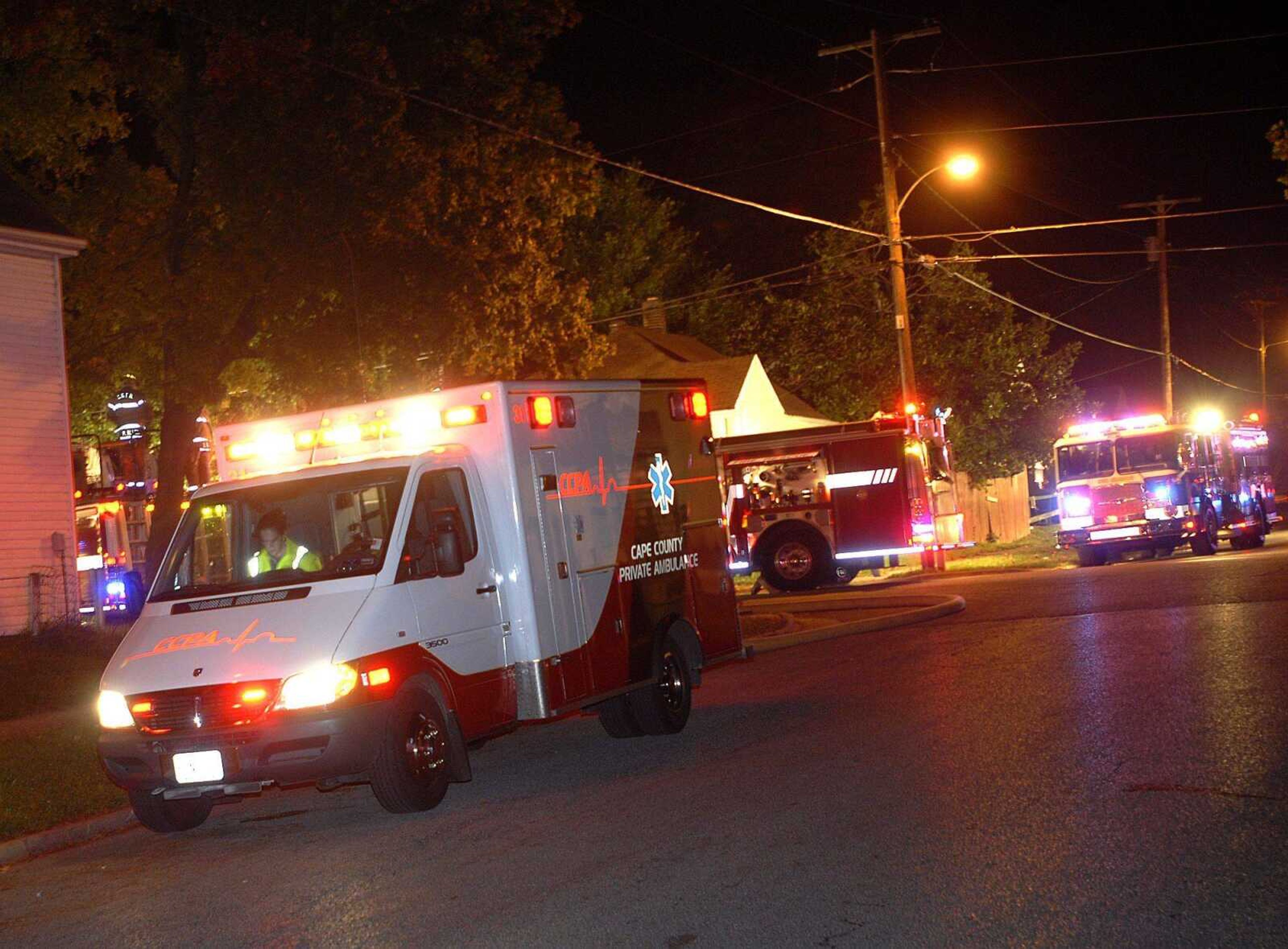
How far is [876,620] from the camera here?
724 inches

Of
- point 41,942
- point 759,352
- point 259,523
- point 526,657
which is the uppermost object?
point 759,352

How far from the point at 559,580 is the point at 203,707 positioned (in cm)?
263

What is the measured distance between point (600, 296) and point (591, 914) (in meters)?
51.7

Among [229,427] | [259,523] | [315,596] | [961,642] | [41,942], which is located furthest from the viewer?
[961,642]

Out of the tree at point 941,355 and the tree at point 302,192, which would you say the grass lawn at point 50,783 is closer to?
the tree at point 302,192

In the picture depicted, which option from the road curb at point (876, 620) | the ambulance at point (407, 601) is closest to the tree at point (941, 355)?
the road curb at point (876, 620)

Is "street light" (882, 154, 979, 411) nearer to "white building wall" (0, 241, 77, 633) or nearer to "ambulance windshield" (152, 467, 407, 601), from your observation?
"white building wall" (0, 241, 77, 633)

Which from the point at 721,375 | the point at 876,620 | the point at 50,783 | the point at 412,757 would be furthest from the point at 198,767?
the point at 721,375

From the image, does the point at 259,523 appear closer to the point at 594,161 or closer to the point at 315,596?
the point at 315,596

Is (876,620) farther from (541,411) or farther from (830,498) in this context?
(541,411)

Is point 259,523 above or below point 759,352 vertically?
below

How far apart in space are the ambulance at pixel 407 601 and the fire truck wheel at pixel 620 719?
2 centimetres

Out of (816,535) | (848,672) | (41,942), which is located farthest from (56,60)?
(41,942)

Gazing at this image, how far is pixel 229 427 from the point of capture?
1082 centimetres
